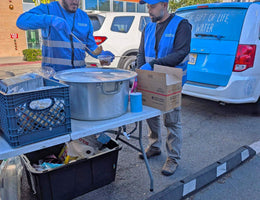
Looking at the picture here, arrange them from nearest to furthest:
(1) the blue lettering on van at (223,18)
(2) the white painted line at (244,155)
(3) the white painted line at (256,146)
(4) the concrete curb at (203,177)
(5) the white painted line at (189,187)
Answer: (4) the concrete curb at (203,177)
(5) the white painted line at (189,187)
(2) the white painted line at (244,155)
(3) the white painted line at (256,146)
(1) the blue lettering on van at (223,18)

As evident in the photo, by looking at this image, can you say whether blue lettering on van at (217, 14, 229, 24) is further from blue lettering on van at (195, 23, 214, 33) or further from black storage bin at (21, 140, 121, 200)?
black storage bin at (21, 140, 121, 200)

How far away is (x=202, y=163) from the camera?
296 cm

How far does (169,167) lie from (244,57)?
2175 millimetres

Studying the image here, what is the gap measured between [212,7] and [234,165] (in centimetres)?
272

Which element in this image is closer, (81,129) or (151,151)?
(81,129)

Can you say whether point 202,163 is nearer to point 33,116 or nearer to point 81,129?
point 81,129

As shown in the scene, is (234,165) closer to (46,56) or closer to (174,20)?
(174,20)

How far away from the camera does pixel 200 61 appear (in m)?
4.23

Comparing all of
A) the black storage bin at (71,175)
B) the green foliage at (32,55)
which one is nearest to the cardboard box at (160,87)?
the black storage bin at (71,175)

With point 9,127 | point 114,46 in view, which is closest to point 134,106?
point 9,127

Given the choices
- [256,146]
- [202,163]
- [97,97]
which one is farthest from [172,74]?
[256,146]

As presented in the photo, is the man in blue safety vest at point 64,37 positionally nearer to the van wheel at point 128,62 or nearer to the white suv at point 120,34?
the white suv at point 120,34

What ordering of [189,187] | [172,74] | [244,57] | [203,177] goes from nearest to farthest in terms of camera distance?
[172,74], [189,187], [203,177], [244,57]

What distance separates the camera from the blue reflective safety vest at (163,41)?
2467 mm
